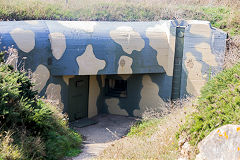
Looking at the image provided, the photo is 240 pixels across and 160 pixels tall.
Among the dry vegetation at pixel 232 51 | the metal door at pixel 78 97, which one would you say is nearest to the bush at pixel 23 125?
the metal door at pixel 78 97

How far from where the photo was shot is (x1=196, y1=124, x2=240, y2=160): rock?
5.17 meters

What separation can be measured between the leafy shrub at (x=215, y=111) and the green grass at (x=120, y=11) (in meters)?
6.60

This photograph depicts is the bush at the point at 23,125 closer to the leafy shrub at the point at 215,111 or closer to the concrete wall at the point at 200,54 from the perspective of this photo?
the leafy shrub at the point at 215,111

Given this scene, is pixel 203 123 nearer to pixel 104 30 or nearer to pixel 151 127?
pixel 151 127

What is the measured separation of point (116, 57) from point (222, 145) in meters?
6.75

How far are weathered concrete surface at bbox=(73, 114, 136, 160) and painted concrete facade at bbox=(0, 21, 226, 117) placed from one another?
506mm

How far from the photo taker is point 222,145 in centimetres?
534

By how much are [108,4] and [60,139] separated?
9.46 m

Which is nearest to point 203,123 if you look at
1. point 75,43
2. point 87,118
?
point 75,43

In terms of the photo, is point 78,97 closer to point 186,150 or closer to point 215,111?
point 186,150

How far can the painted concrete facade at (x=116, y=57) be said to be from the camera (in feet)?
34.5

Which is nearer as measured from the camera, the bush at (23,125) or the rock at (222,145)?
the rock at (222,145)

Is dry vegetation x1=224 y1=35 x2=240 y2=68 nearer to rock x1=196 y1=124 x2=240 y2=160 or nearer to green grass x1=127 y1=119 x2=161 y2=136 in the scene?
green grass x1=127 y1=119 x2=161 y2=136

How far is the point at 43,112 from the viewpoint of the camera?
24.9 ft
